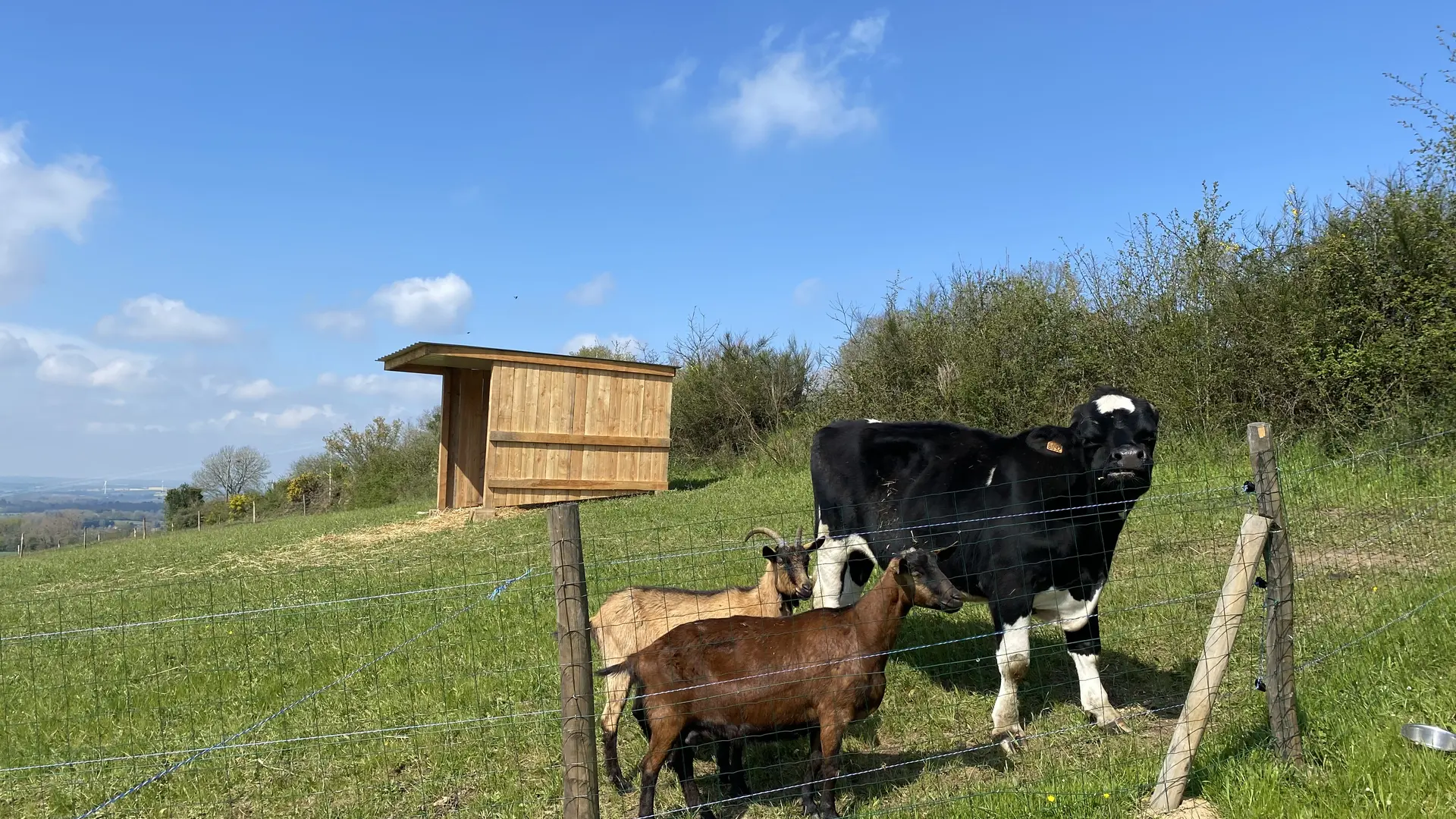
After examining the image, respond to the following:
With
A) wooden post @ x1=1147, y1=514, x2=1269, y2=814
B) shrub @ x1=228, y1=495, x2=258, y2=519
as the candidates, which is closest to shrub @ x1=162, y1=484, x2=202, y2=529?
shrub @ x1=228, y1=495, x2=258, y2=519

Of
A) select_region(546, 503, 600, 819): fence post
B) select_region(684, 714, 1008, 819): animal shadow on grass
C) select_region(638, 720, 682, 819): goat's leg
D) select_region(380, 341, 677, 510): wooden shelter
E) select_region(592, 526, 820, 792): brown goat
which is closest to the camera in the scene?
select_region(546, 503, 600, 819): fence post

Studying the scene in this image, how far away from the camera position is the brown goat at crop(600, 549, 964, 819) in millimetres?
4727

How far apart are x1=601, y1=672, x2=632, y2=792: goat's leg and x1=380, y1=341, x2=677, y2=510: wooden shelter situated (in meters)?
15.3

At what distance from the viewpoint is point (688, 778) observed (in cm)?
501

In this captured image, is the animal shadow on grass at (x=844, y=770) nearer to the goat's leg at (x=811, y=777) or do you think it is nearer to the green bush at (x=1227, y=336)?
the goat's leg at (x=811, y=777)

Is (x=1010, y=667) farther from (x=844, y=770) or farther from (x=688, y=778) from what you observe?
(x=688, y=778)

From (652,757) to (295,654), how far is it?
18.4 feet

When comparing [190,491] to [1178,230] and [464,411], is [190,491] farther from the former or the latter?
[1178,230]

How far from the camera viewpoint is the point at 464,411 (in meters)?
25.1

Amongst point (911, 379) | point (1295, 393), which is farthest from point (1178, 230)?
point (911, 379)

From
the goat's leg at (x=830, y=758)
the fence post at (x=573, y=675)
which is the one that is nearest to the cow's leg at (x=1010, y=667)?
the goat's leg at (x=830, y=758)

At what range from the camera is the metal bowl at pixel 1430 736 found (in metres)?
4.50

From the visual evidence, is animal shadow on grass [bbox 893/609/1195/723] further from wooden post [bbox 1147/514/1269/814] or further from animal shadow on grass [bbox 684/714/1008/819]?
wooden post [bbox 1147/514/1269/814]

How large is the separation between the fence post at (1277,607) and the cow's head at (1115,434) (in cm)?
110
